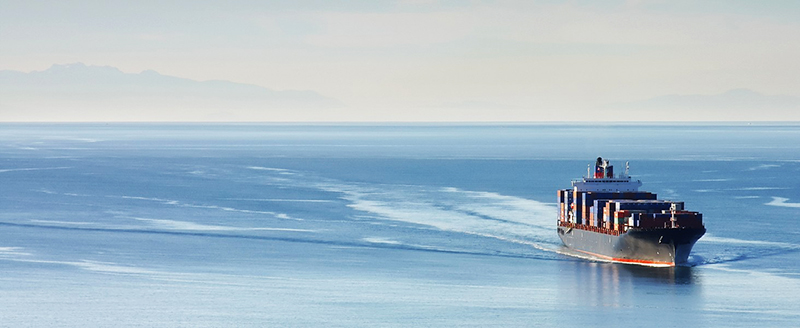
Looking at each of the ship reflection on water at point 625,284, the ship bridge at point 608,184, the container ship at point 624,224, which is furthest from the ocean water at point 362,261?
the ship bridge at point 608,184

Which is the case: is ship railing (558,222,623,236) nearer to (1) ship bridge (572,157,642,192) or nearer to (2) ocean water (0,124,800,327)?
(2) ocean water (0,124,800,327)

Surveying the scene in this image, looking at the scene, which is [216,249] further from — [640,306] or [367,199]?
[367,199]

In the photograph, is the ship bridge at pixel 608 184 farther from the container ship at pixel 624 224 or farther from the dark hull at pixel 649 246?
the dark hull at pixel 649 246

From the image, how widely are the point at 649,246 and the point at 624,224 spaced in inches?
115

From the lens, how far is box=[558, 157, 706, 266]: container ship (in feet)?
258

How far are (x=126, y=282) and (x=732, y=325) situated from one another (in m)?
32.1

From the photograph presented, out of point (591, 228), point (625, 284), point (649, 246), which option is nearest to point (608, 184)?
point (591, 228)

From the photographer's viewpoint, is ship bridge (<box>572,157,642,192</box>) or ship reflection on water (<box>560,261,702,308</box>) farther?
ship bridge (<box>572,157,642,192</box>)

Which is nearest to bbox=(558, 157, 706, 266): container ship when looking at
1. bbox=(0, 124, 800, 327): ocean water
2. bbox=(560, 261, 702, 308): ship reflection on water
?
bbox=(560, 261, 702, 308): ship reflection on water

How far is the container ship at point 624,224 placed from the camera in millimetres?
78688

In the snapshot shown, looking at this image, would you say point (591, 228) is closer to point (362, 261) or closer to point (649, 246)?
point (649, 246)

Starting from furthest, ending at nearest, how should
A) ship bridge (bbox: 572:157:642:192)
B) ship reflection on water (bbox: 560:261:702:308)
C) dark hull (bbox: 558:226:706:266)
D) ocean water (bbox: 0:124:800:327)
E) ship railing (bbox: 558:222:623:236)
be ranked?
ship bridge (bbox: 572:157:642:192), ship railing (bbox: 558:222:623:236), dark hull (bbox: 558:226:706:266), ship reflection on water (bbox: 560:261:702:308), ocean water (bbox: 0:124:800:327)

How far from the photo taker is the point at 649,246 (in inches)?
3135

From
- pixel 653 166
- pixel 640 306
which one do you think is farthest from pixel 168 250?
pixel 653 166
